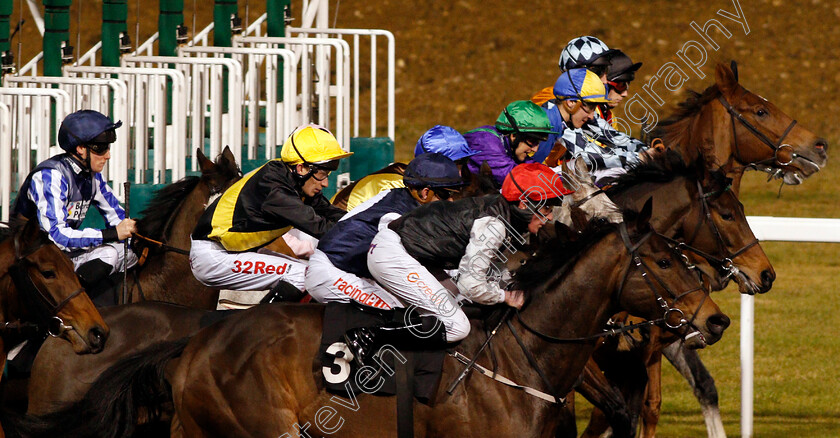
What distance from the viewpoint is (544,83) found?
21375 mm

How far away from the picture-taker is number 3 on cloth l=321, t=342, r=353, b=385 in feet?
14.0

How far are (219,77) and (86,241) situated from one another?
8.74ft

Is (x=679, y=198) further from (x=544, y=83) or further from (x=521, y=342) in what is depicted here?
(x=544, y=83)

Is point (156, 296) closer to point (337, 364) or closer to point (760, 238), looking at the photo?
point (337, 364)

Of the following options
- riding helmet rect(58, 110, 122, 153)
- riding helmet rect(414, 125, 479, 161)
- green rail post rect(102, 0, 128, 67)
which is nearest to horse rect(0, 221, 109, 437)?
riding helmet rect(58, 110, 122, 153)

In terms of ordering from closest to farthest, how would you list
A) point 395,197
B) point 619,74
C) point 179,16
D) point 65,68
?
point 395,197, point 619,74, point 65,68, point 179,16

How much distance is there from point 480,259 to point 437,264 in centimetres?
33

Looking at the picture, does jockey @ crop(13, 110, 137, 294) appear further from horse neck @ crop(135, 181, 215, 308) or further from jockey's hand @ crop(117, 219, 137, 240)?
horse neck @ crop(135, 181, 215, 308)

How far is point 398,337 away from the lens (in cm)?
435

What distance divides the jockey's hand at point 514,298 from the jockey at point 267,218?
3.43ft

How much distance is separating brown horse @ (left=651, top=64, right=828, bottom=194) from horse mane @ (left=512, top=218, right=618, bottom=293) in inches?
71.0

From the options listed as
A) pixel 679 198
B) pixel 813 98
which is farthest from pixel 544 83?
pixel 679 198

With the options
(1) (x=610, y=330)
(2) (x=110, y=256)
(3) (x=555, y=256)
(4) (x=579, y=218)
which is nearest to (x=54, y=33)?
(2) (x=110, y=256)

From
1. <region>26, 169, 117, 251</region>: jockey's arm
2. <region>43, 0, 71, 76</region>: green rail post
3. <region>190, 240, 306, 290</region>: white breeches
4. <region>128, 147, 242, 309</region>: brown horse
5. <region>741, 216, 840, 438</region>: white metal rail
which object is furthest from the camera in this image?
<region>43, 0, 71, 76</region>: green rail post
